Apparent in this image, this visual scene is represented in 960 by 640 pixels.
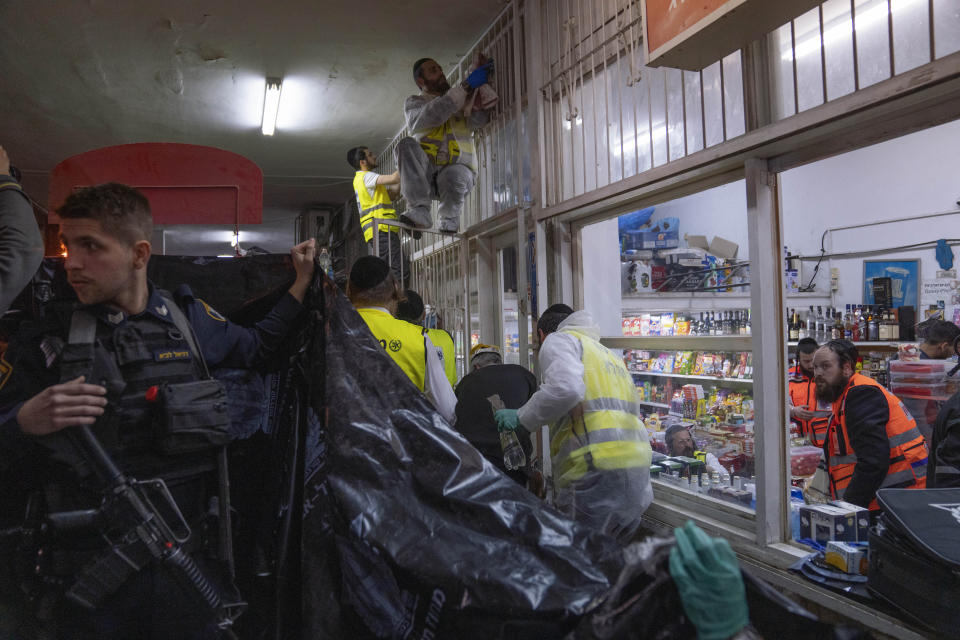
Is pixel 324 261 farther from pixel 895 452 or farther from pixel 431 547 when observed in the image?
pixel 895 452

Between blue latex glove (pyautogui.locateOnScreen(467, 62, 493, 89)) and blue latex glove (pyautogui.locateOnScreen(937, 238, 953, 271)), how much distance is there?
3951 mm

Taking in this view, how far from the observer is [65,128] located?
6859mm

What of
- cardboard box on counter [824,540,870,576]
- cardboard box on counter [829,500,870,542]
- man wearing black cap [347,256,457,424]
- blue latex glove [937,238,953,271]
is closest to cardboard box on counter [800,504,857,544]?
cardboard box on counter [829,500,870,542]

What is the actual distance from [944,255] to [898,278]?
40 cm

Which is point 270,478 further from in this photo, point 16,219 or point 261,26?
point 261,26

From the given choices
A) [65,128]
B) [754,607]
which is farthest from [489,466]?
[65,128]

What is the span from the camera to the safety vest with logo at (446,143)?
4668 mm

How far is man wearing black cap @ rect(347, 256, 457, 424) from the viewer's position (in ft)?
9.63

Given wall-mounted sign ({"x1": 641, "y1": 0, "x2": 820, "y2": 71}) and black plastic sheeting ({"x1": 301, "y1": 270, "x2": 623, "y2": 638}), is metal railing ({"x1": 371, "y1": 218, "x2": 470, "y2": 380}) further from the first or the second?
black plastic sheeting ({"x1": 301, "y1": 270, "x2": 623, "y2": 638})

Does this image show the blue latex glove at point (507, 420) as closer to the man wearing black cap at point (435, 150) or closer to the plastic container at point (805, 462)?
the plastic container at point (805, 462)

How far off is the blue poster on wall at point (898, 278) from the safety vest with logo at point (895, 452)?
2.18 metres

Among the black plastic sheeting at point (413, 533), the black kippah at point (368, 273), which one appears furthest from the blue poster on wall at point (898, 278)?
the black plastic sheeting at point (413, 533)

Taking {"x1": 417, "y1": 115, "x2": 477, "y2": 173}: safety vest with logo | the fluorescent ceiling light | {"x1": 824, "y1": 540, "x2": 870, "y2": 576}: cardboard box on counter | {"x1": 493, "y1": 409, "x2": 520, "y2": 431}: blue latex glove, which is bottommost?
{"x1": 824, "y1": 540, "x2": 870, "y2": 576}: cardboard box on counter

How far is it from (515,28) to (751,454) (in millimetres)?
3361
